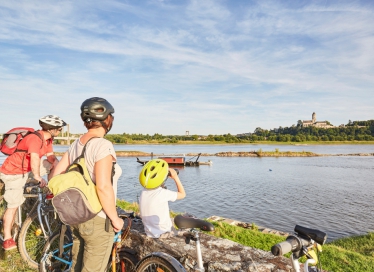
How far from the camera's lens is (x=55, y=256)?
3768mm

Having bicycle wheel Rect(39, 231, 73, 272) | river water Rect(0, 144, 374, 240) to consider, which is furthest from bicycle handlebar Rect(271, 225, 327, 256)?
river water Rect(0, 144, 374, 240)

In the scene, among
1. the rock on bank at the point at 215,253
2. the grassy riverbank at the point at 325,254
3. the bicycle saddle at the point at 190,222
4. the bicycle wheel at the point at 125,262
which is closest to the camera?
the bicycle saddle at the point at 190,222

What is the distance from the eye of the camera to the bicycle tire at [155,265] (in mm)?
2707

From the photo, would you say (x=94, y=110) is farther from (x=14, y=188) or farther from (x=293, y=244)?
(x=14, y=188)

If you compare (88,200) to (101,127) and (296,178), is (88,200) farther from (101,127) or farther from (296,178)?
(296,178)

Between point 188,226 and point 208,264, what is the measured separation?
31.2 inches

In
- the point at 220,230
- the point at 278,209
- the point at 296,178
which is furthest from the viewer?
the point at 296,178

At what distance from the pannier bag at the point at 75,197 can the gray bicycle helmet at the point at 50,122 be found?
8.17 ft

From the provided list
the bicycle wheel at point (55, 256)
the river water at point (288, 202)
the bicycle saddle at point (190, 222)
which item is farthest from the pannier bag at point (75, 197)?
the river water at point (288, 202)

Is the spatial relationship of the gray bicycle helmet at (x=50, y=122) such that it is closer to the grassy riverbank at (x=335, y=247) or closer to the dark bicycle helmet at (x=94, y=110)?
the dark bicycle helmet at (x=94, y=110)

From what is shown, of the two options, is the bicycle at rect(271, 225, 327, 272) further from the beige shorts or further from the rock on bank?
the beige shorts

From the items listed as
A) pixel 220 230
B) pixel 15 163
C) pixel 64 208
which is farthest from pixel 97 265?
pixel 220 230

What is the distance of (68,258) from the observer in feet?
12.3

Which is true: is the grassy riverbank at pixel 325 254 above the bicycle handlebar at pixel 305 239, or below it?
below
